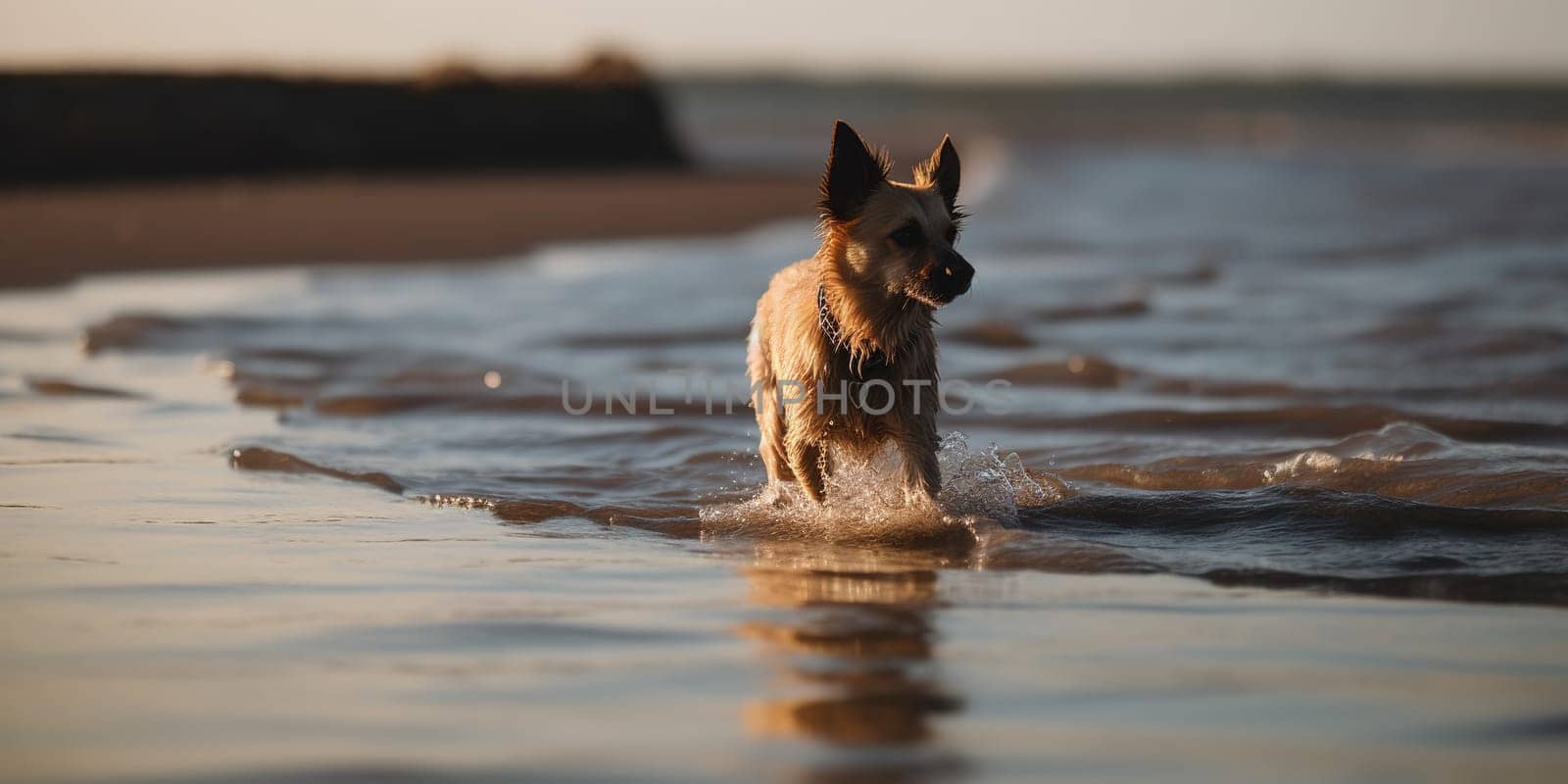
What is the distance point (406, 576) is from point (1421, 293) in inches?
455

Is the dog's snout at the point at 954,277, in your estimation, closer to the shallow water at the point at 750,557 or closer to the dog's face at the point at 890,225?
the dog's face at the point at 890,225

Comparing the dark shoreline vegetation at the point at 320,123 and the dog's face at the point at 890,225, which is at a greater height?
the dark shoreline vegetation at the point at 320,123

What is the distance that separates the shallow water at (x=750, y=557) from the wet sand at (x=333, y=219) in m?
3.71

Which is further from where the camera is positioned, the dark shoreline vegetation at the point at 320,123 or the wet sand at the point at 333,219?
the dark shoreline vegetation at the point at 320,123

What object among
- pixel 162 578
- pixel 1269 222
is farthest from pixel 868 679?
pixel 1269 222

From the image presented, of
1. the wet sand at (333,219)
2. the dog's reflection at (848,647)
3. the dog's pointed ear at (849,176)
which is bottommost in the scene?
the dog's reflection at (848,647)

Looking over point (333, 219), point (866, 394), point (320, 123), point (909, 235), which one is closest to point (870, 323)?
point (866, 394)

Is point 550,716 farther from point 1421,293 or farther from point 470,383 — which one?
point 1421,293

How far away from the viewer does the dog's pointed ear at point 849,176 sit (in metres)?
7.12

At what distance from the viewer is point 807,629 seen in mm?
5254

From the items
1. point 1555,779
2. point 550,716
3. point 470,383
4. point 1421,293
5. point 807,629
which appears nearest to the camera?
point 1555,779

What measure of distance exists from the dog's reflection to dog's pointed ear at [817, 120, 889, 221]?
4.91 feet


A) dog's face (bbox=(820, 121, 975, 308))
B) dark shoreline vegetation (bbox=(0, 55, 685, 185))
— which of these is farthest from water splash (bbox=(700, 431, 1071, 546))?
dark shoreline vegetation (bbox=(0, 55, 685, 185))

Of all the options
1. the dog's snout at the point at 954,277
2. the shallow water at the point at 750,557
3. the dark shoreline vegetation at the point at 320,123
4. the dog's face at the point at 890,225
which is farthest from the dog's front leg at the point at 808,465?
the dark shoreline vegetation at the point at 320,123
